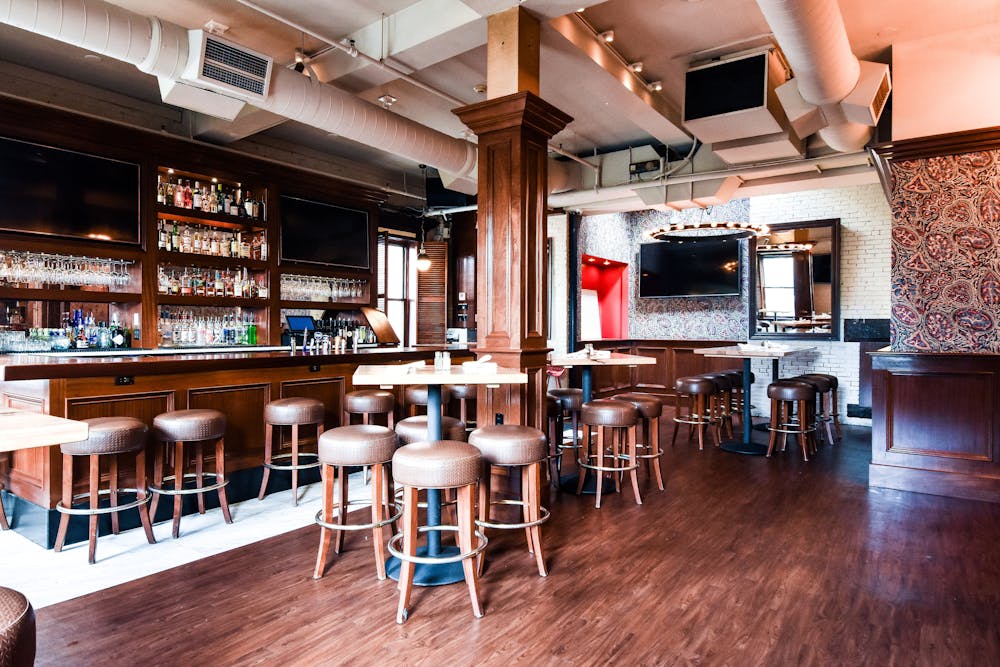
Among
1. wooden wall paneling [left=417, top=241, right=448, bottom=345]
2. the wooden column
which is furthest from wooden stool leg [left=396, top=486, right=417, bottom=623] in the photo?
wooden wall paneling [left=417, top=241, right=448, bottom=345]

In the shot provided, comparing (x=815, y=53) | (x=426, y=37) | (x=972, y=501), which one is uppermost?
(x=426, y=37)

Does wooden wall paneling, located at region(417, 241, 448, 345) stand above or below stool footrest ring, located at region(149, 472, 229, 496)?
above

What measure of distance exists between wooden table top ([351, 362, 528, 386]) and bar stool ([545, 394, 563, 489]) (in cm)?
163

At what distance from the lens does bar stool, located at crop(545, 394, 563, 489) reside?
488cm

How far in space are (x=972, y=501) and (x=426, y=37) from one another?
5285mm

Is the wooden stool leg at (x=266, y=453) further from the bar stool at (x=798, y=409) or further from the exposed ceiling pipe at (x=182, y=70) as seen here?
the bar stool at (x=798, y=409)

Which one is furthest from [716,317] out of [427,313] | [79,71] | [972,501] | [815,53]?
[79,71]

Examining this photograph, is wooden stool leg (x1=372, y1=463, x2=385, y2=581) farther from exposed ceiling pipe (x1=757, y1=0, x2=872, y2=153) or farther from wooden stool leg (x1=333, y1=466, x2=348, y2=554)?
exposed ceiling pipe (x1=757, y1=0, x2=872, y2=153)

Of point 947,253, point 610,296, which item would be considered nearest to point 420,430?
point 947,253

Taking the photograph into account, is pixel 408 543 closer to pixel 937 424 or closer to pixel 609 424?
pixel 609 424

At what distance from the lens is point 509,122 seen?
4062 millimetres

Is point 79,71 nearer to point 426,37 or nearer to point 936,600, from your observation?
point 426,37

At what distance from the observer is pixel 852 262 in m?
8.44

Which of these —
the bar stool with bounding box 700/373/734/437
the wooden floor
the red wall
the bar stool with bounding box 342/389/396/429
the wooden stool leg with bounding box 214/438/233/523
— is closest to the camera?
the wooden floor
